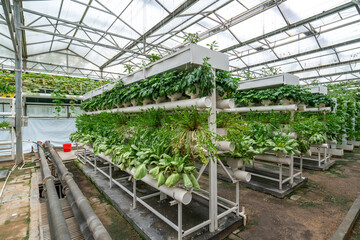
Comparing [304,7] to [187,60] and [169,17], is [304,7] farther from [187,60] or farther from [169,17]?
[187,60]

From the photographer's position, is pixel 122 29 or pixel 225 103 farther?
pixel 122 29

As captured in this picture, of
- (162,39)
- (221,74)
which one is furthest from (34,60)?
(221,74)

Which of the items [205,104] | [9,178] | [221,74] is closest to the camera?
[205,104]

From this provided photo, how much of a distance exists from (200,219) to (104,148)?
6.99ft

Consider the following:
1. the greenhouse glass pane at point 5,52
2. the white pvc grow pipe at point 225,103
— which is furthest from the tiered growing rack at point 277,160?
the greenhouse glass pane at point 5,52

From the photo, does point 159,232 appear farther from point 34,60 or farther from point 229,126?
point 34,60

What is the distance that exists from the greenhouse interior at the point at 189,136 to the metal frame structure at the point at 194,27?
0.18 feet

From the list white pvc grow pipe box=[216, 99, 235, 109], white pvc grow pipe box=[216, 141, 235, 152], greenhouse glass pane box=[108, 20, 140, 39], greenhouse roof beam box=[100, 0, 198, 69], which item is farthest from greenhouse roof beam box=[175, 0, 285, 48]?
white pvc grow pipe box=[216, 141, 235, 152]

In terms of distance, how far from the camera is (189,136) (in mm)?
2086

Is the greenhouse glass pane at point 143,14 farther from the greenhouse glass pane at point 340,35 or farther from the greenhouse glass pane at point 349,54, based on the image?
the greenhouse glass pane at point 349,54

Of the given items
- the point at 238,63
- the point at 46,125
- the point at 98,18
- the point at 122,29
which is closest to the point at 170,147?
the point at 122,29

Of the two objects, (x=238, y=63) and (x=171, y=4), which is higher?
(x=171, y=4)

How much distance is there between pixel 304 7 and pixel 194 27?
12.0 feet

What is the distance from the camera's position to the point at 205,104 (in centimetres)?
196
